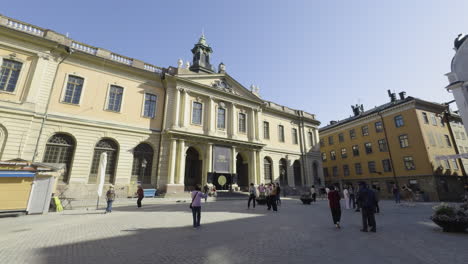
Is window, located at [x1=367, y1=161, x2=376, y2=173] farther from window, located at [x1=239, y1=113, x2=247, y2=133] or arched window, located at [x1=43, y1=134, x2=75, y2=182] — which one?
arched window, located at [x1=43, y1=134, x2=75, y2=182]

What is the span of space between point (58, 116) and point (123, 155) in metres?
5.68

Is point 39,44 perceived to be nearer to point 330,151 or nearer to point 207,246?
point 207,246

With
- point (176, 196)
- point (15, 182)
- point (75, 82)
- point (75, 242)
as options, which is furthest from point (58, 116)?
point (75, 242)

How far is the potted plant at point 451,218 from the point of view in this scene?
625 centimetres

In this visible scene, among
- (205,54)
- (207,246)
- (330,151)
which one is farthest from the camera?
(330,151)

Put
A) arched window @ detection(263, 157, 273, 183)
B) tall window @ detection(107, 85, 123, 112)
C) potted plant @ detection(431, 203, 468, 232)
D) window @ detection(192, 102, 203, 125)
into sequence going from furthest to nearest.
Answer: arched window @ detection(263, 157, 273, 183) < window @ detection(192, 102, 203, 125) < tall window @ detection(107, 85, 123, 112) < potted plant @ detection(431, 203, 468, 232)

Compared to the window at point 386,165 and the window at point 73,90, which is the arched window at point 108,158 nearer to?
the window at point 73,90

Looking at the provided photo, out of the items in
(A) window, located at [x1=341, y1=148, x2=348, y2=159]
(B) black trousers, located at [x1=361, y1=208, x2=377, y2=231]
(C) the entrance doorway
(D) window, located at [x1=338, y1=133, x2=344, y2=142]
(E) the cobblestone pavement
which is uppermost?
(D) window, located at [x1=338, y1=133, x2=344, y2=142]

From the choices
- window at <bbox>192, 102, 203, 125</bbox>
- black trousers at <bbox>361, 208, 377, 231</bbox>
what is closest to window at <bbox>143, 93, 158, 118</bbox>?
window at <bbox>192, 102, 203, 125</bbox>

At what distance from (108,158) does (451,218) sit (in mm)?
21128

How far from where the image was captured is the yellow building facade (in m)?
15.2

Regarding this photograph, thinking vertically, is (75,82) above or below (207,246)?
above

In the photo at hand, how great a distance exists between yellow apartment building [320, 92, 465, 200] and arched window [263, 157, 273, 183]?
1781cm

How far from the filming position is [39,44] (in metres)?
16.2
